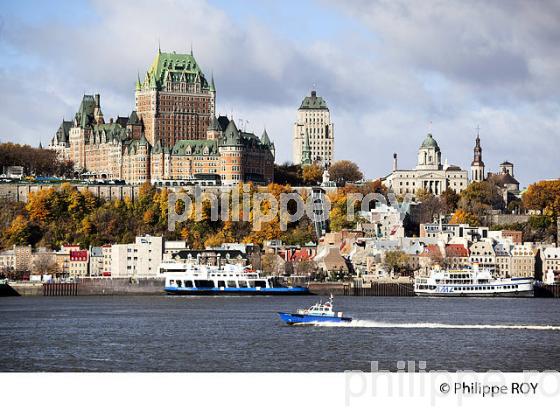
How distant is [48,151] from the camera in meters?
134

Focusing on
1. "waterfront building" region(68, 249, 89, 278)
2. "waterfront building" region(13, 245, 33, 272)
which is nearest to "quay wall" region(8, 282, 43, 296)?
"waterfront building" region(68, 249, 89, 278)

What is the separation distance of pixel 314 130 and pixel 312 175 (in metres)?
36.0

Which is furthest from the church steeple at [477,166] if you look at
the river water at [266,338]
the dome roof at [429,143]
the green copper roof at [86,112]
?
the river water at [266,338]

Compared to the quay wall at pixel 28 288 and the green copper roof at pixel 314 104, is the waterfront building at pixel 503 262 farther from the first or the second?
the green copper roof at pixel 314 104

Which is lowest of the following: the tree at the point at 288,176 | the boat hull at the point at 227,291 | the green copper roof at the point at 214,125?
the boat hull at the point at 227,291

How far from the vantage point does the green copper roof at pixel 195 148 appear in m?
131

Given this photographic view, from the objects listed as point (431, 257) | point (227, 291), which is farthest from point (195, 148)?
point (227, 291)

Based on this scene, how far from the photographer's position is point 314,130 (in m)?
171

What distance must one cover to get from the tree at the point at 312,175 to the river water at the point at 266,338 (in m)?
59.6

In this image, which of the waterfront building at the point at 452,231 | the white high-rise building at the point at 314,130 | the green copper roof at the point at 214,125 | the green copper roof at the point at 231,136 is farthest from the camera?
the white high-rise building at the point at 314,130

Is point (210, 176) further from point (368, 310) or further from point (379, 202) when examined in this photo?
point (368, 310)

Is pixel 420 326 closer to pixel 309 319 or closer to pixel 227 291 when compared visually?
pixel 309 319

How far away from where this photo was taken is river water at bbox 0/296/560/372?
44625 mm

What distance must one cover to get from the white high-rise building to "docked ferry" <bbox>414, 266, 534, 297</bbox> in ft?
270
